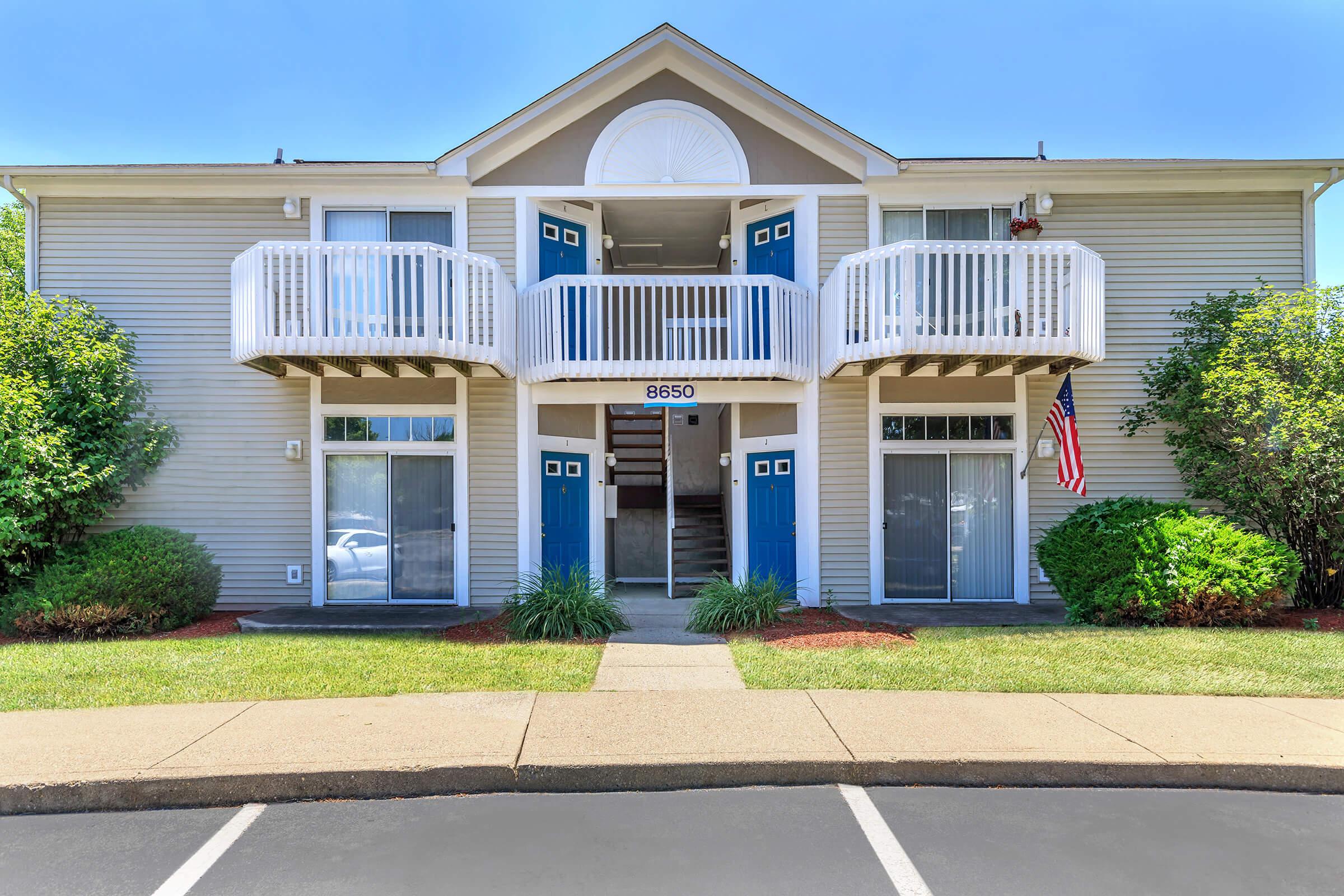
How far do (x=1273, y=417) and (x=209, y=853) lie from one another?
11.2 m

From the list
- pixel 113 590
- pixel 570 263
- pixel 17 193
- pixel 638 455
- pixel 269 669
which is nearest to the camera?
pixel 269 669

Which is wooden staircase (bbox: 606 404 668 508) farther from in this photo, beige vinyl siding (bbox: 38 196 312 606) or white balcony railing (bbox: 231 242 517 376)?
beige vinyl siding (bbox: 38 196 312 606)

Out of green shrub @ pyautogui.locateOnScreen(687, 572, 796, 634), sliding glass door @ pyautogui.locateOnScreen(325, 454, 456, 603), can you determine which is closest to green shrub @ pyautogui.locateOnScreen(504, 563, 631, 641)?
green shrub @ pyautogui.locateOnScreen(687, 572, 796, 634)

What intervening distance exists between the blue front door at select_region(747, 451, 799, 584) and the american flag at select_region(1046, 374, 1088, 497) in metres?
3.51

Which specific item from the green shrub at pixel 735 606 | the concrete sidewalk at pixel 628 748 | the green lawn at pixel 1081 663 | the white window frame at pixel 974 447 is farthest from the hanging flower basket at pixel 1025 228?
the concrete sidewalk at pixel 628 748

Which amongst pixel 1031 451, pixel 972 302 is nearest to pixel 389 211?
pixel 972 302

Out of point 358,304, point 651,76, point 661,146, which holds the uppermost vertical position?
point 651,76

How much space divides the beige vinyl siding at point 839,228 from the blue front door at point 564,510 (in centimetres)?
460

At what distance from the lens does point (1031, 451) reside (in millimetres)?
10789

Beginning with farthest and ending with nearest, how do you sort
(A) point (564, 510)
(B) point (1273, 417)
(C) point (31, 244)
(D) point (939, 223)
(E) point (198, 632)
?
(A) point (564, 510) < (D) point (939, 223) < (C) point (31, 244) < (B) point (1273, 417) < (E) point (198, 632)

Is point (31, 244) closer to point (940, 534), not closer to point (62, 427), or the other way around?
point (62, 427)

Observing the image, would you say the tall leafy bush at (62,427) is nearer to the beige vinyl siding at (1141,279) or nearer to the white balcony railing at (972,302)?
the white balcony railing at (972,302)

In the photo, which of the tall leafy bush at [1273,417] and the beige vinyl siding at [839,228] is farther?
the beige vinyl siding at [839,228]

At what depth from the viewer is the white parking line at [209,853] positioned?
11.7 ft
